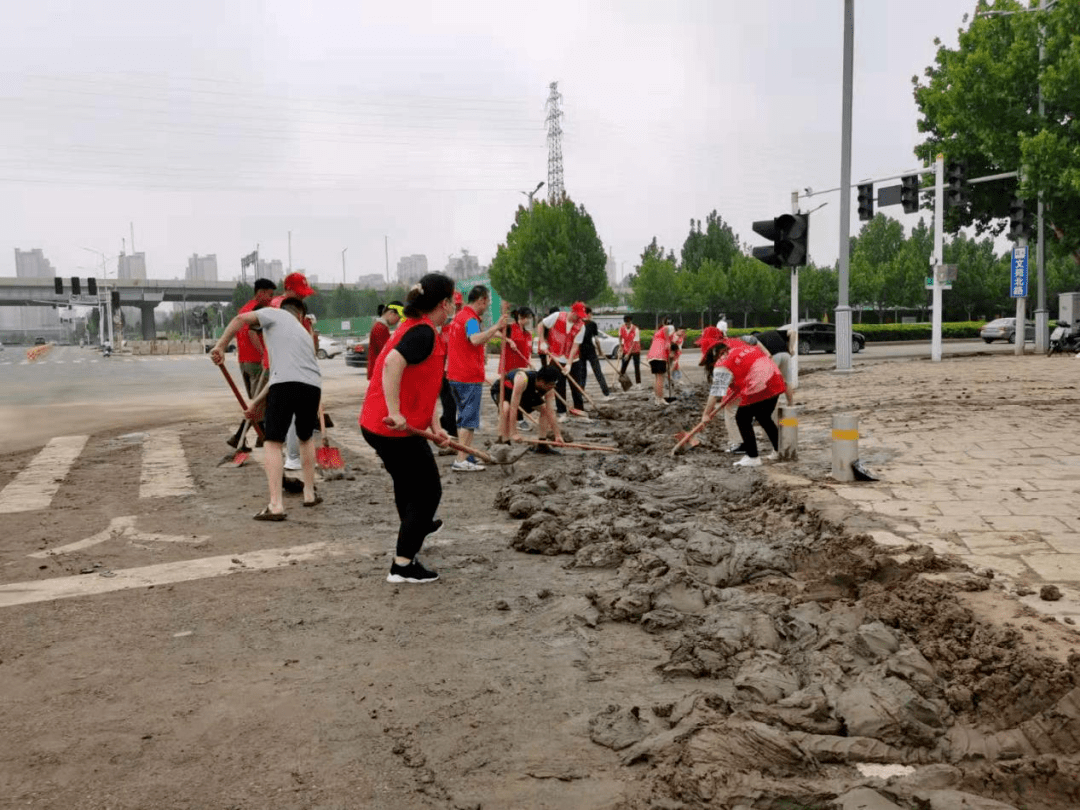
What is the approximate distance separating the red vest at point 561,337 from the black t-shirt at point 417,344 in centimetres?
1007

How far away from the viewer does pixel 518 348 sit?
1195 cm

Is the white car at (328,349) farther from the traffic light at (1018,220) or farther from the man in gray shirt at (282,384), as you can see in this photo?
the man in gray shirt at (282,384)

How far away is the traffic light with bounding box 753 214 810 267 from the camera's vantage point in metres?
12.1

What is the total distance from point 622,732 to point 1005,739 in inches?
50.4

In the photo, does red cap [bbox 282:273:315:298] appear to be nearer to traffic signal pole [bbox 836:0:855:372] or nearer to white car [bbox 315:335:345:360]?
traffic signal pole [bbox 836:0:855:372]

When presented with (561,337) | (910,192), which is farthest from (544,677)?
(910,192)

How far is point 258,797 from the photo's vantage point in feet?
9.48

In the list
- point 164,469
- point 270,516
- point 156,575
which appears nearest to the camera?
point 156,575

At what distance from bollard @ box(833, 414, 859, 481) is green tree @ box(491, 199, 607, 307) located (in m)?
50.6

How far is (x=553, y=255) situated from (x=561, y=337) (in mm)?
43076

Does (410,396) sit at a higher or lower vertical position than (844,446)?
higher

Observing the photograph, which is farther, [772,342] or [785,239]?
[785,239]

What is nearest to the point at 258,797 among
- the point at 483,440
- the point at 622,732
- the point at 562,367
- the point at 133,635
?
the point at 622,732

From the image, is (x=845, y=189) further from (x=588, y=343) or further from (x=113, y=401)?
(x=113, y=401)
